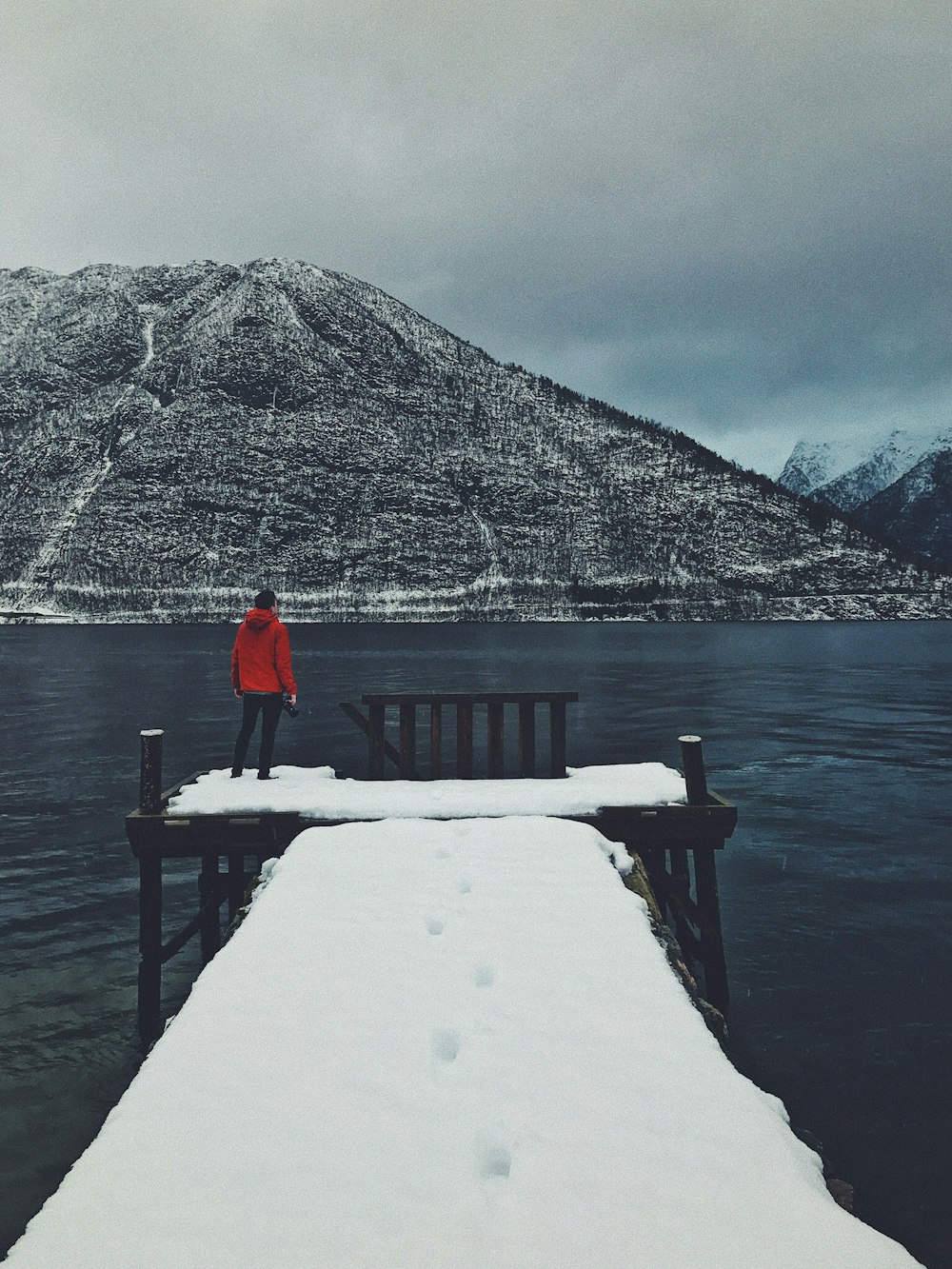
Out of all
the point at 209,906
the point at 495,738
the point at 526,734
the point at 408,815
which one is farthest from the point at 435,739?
the point at 209,906

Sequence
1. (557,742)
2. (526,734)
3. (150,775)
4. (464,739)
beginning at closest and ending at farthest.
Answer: (150,775) → (557,742) → (464,739) → (526,734)

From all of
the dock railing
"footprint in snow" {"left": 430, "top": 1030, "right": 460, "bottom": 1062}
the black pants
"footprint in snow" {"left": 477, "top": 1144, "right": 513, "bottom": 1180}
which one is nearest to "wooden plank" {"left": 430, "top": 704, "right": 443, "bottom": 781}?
the dock railing

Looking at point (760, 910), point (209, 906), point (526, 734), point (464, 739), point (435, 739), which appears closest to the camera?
point (209, 906)

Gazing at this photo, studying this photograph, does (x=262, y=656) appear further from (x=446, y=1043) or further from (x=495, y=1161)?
(x=495, y=1161)

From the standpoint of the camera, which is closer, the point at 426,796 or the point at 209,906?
the point at 426,796

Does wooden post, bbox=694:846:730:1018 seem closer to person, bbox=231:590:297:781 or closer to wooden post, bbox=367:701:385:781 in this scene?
wooden post, bbox=367:701:385:781

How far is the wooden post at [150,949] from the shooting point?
9.52 meters

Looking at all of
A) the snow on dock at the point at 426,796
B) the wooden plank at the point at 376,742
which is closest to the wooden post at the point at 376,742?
the wooden plank at the point at 376,742

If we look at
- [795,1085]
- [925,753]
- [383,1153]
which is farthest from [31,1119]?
[925,753]

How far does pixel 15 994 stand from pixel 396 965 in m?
7.57

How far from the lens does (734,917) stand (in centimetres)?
1334

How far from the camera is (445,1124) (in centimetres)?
394

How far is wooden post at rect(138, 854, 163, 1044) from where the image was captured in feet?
31.2

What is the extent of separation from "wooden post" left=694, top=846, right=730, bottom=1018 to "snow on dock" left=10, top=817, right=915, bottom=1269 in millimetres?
4207
